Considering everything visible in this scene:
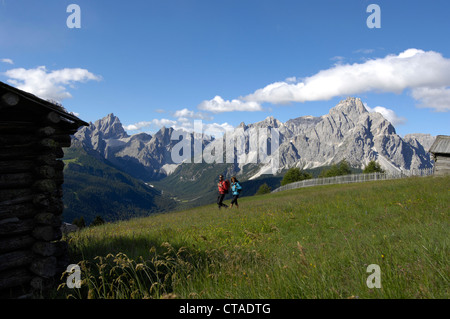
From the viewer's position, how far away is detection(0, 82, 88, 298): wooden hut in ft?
21.1

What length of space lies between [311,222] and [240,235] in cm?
260

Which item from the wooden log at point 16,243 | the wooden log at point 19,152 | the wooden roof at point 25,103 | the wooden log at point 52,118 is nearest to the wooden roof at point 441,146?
the wooden log at point 52,118

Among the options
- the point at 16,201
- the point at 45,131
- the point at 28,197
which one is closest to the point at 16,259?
the point at 16,201

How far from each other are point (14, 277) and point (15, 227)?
108 cm

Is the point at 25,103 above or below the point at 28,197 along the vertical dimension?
above

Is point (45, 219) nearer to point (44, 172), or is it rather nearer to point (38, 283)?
point (44, 172)

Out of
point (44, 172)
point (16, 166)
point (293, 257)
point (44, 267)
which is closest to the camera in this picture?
point (293, 257)

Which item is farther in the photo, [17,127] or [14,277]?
[17,127]

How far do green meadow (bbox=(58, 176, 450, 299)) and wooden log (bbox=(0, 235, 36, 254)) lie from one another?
1.36m

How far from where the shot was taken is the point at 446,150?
1206 inches

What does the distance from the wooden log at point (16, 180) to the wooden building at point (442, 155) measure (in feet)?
116

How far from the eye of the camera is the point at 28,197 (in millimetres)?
6957

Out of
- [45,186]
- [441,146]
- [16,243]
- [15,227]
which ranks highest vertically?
[441,146]
